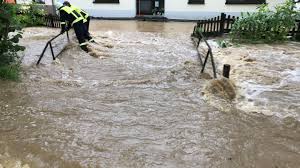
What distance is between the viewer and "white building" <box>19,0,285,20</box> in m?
17.8

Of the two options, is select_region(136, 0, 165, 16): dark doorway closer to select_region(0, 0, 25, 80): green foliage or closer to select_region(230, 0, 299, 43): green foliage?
select_region(230, 0, 299, 43): green foliage

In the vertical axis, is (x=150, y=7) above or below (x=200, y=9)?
above

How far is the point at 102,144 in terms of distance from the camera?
17.1ft

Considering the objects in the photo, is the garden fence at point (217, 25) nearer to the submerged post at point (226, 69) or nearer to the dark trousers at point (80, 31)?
the dark trousers at point (80, 31)

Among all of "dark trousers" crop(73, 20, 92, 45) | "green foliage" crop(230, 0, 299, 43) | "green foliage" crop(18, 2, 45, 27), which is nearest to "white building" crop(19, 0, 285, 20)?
"green foliage" crop(18, 2, 45, 27)

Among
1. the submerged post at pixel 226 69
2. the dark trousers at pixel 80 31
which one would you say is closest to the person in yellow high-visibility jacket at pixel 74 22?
the dark trousers at pixel 80 31

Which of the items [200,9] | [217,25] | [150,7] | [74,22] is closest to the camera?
[74,22]

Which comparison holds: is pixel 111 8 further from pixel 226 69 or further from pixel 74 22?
pixel 226 69

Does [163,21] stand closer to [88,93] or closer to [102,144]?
[88,93]

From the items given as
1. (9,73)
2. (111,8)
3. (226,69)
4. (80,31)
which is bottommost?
(9,73)

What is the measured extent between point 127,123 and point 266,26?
8499 millimetres

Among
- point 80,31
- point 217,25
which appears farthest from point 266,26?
point 80,31

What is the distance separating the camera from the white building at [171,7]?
58.4 feet

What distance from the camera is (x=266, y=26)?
12.4 m
